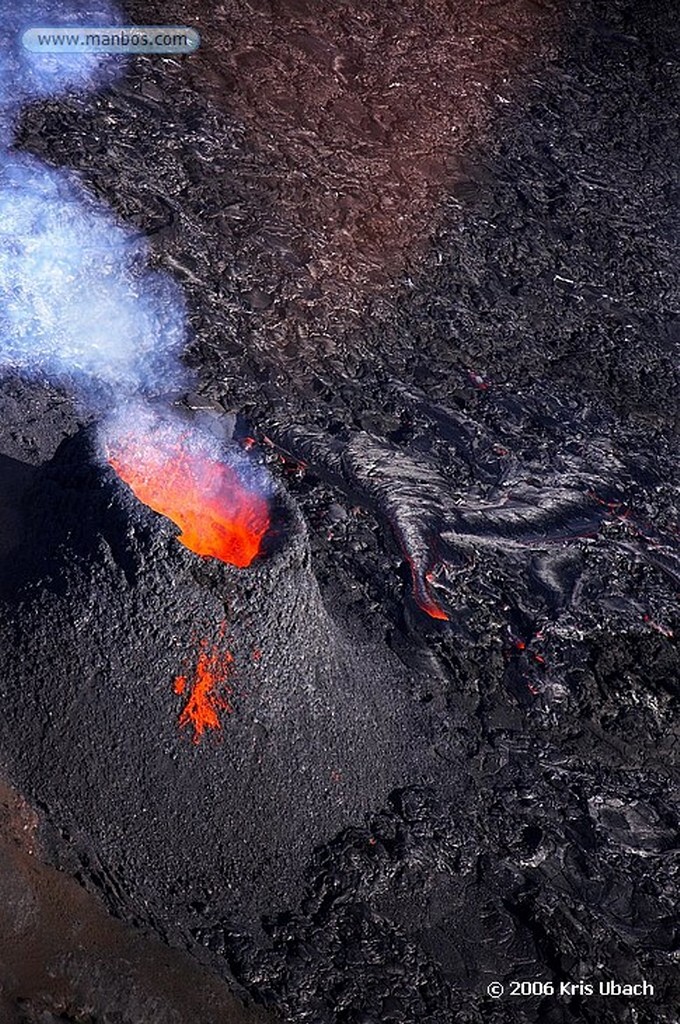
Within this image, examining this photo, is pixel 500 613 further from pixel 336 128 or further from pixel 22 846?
pixel 336 128

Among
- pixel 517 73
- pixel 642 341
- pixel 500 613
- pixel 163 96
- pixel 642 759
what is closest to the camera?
pixel 642 759

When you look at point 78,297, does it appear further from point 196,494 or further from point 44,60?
point 44,60

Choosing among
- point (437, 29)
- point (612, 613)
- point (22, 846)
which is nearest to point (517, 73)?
point (437, 29)

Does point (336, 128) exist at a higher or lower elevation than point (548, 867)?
higher

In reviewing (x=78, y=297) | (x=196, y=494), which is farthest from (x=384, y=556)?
(x=78, y=297)

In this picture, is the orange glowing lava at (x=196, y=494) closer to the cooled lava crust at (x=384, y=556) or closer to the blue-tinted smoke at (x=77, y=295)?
the cooled lava crust at (x=384, y=556)

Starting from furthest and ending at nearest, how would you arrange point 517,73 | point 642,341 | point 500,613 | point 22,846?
point 517,73
point 642,341
point 500,613
point 22,846

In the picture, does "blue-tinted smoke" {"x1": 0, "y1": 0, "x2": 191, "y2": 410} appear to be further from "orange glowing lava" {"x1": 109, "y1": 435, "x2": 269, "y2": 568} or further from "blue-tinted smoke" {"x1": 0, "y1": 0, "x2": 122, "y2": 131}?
"orange glowing lava" {"x1": 109, "y1": 435, "x2": 269, "y2": 568}
